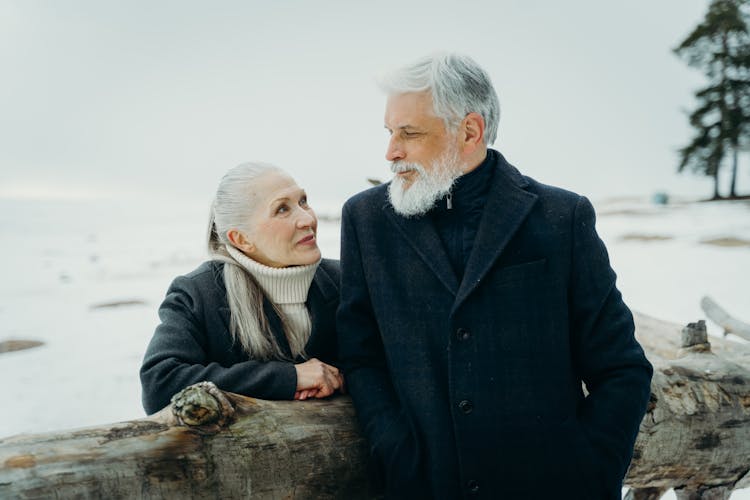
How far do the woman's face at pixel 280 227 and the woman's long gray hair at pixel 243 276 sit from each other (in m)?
0.03

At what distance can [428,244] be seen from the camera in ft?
6.96

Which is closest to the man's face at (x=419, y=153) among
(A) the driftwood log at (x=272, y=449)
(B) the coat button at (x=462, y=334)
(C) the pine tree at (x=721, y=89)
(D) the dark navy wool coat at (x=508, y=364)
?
(D) the dark navy wool coat at (x=508, y=364)

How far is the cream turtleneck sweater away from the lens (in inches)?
94.4

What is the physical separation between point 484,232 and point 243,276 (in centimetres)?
99

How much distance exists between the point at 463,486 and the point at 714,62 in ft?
96.3

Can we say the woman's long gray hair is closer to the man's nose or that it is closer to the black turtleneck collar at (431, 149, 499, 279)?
the man's nose

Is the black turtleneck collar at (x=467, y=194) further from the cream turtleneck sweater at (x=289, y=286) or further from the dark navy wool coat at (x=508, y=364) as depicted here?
the cream turtleneck sweater at (x=289, y=286)

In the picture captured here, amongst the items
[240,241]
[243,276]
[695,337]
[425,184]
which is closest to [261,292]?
[243,276]

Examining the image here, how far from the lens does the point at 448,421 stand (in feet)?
6.61

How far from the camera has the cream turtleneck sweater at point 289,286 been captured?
2.40 meters

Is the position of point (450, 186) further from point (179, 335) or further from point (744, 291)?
point (744, 291)

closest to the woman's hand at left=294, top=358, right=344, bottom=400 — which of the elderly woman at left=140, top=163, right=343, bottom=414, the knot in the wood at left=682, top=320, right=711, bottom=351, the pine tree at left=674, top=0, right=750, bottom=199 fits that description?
the elderly woman at left=140, top=163, right=343, bottom=414

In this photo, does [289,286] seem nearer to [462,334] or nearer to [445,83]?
[462,334]

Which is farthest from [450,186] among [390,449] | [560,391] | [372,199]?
[390,449]
